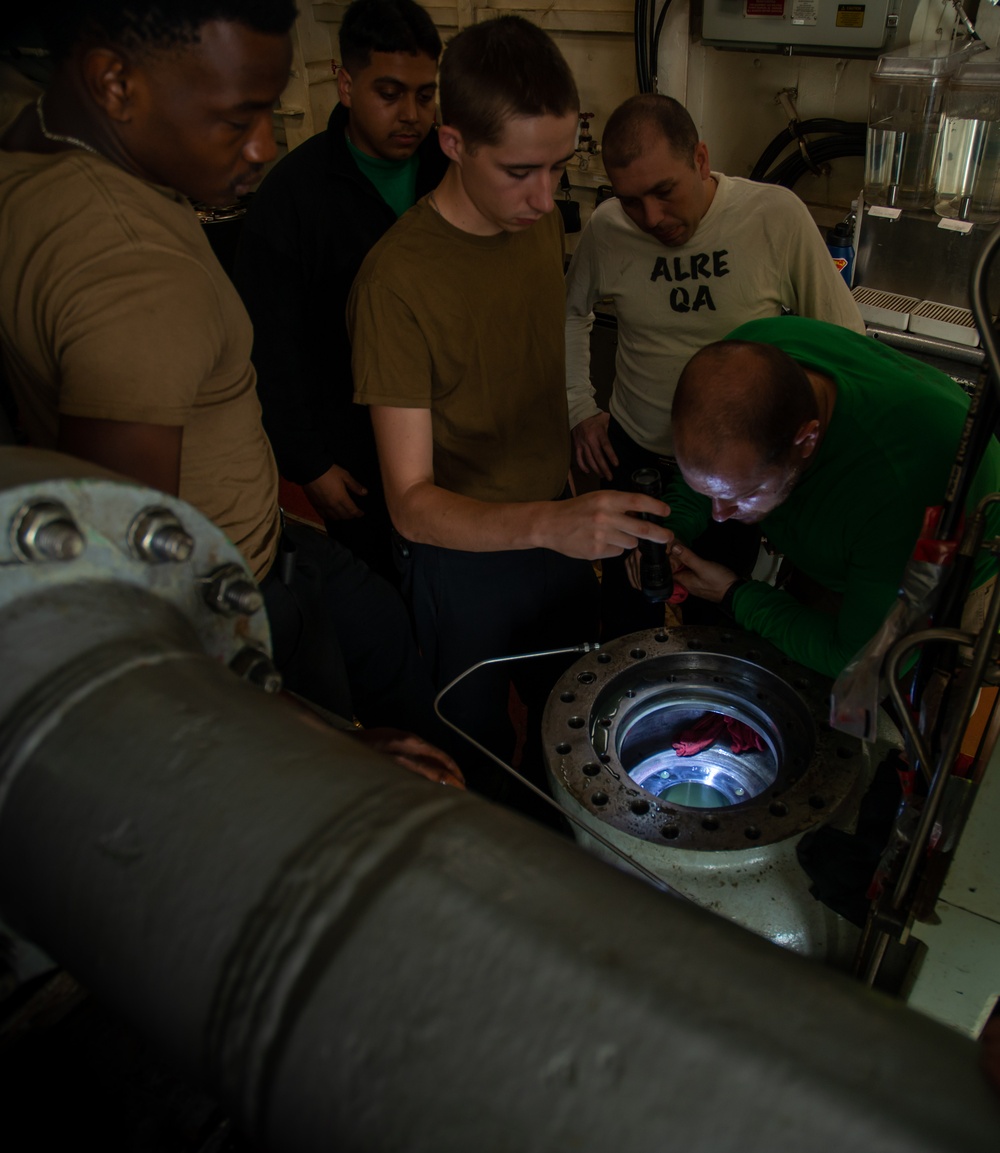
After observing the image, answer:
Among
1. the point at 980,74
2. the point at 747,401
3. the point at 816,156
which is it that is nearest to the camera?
the point at 747,401

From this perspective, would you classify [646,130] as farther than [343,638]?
Yes

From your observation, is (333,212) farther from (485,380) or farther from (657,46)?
(657,46)

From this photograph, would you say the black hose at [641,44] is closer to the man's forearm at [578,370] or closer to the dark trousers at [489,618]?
the man's forearm at [578,370]

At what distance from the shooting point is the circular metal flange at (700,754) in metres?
1.20

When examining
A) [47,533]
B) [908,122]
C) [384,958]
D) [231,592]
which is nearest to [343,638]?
[231,592]

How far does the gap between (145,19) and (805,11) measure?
234 cm

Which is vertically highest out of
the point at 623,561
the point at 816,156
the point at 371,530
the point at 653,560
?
the point at 816,156

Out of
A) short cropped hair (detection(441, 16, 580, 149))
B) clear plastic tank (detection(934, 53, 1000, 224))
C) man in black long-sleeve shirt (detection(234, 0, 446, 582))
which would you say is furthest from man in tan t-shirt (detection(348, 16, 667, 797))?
clear plastic tank (detection(934, 53, 1000, 224))

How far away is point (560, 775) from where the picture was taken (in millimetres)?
1268

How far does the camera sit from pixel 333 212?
6.56 ft

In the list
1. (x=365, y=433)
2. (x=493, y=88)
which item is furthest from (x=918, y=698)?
(x=365, y=433)

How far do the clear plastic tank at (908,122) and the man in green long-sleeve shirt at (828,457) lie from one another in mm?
1106

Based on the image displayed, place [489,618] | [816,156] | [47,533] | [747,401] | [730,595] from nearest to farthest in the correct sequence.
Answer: [47,533] < [747,401] < [730,595] < [489,618] < [816,156]

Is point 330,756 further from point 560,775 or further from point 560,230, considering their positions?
point 560,230
